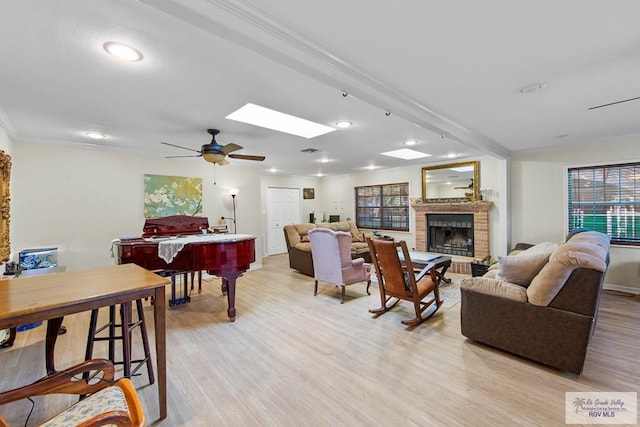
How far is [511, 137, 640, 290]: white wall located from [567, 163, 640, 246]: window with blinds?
5.0 inches

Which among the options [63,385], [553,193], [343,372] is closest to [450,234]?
[553,193]

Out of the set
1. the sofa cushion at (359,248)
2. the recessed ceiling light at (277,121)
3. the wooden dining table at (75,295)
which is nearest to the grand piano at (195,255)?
the wooden dining table at (75,295)

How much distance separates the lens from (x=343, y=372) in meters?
2.22

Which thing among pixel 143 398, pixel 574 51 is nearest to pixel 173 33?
pixel 143 398

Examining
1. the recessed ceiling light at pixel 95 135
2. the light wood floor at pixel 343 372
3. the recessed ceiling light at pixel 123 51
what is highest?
the recessed ceiling light at pixel 95 135

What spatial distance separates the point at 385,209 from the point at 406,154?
7.66 feet

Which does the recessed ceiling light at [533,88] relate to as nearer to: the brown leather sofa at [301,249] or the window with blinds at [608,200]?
the window with blinds at [608,200]

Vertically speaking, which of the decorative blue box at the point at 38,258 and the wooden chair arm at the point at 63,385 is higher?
the decorative blue box at the point at 38,258

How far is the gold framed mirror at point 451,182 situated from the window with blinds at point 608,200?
148 centimetres

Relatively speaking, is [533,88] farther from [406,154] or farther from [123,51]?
[123,51]

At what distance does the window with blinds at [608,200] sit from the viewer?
410 centimetres

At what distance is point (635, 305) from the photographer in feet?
11.8

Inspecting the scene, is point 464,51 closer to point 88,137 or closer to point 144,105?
point 144,105

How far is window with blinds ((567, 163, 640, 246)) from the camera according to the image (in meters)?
4.10
